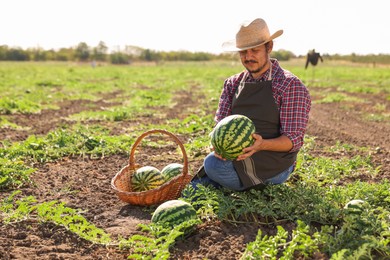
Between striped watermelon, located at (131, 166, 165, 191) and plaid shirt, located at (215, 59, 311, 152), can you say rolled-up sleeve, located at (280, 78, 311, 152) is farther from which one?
striped watermelon, located at (131, 166, 165, 191)

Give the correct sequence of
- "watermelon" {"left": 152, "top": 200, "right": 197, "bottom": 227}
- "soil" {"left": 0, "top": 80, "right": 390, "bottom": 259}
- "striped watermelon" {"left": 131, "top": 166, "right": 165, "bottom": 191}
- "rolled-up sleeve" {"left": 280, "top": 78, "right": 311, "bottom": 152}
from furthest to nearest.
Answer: "striped watermelon" {"left": 131, "top": 166, "right": 165, "bottom": 191}
"rolled-up sleeve" {"left": 280, "top": 78, "right": 311, "bottom": 152}
"watermelon" {"left": 152, "top": 200, "right": 197, "bottom": 227}
"soil" {"left": 0, "top": 80, "right": 390, "bottom": 259}

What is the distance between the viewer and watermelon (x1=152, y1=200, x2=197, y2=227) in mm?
3814

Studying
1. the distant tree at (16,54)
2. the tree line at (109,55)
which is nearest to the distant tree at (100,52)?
the tree line at (109,55)

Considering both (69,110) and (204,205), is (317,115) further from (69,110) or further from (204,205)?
(204,205)

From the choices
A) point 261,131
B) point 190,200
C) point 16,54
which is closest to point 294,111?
point 261,131

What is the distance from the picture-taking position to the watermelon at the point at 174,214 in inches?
150

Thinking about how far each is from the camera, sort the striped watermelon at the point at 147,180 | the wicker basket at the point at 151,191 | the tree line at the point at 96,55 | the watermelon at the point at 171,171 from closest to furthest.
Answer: the wicker basket at the point at 151,191, the striped watermelon at the point at 147,180, the watermelon at the point at 171,171, the tree line at the point at 96,55

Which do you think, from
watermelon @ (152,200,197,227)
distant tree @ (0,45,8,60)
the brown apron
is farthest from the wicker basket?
distant tree @ (0,45,8,60)

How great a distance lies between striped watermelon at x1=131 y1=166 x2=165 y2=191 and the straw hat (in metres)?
1.65

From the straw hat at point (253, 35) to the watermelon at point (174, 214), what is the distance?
1.74 metres

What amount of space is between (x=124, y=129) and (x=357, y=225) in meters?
6.70

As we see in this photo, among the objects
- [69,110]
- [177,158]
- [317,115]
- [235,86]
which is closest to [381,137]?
[317,115]

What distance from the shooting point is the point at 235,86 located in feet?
16.4

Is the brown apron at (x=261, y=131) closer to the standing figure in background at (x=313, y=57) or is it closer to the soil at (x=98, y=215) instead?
the soil at (x=98, y=215)
